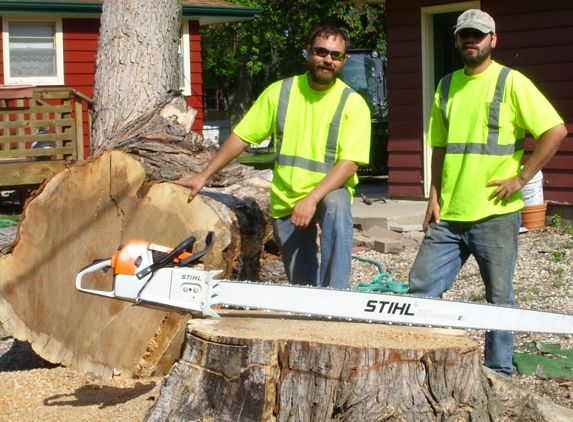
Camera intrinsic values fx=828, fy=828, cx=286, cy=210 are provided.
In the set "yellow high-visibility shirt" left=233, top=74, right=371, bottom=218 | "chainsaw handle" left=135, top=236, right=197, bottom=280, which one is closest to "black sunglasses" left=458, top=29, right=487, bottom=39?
"yellow high-visibility shirt" left=233, top=74, right=371, bottom=218

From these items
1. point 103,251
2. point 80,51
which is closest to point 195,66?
point 80,51

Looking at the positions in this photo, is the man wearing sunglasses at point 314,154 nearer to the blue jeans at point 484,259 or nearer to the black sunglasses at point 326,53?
the black sunglasses at point 326,53

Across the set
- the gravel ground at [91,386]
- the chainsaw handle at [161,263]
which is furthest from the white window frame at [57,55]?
the chainsaw handle at [161,263]

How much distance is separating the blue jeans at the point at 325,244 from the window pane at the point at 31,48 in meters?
12.4

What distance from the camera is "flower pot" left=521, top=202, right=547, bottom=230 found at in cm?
925

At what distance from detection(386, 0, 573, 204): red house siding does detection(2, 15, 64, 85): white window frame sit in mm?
7469

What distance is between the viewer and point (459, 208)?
4.29 m

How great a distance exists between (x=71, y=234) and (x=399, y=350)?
2292 millimetres

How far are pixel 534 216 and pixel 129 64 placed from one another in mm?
5087

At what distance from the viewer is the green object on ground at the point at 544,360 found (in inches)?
195

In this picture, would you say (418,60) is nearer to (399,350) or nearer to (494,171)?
(494,171)

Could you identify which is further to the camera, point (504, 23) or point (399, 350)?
point (504, 23)

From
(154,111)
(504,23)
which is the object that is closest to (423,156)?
(504,23)

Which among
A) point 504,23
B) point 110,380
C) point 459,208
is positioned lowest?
point 110,380
